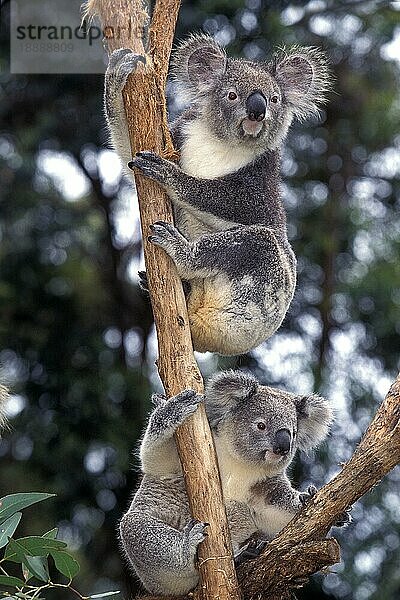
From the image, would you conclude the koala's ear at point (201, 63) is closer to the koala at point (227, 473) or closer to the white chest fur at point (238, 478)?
the koala at point (227, 473)

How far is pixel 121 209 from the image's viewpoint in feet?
23.4

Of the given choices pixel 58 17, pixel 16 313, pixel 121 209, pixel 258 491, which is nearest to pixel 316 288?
pixel 121 209

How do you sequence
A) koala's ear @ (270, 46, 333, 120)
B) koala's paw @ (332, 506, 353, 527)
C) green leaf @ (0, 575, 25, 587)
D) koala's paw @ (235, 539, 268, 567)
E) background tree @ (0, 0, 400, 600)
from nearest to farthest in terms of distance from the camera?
green leaf @ (0, 575, 25, 587) < koala's paw @ (332, 506, 353, 527) < koala's paw @ (235, 539, 268, 567) < koala's ear @ (270, 46, 333, 120) < background tree @ (0, 0, 400, 600)

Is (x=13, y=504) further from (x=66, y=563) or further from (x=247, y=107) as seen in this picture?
(x=247, y=107)

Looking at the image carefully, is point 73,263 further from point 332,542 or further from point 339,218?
point 332,542

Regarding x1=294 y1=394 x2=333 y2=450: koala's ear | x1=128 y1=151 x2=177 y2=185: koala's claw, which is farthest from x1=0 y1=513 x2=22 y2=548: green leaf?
x1=294 y1=394 x2=333 y2=450: koala's ear

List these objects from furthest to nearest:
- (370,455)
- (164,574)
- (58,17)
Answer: (58,17)
(164,574)
(370,455)

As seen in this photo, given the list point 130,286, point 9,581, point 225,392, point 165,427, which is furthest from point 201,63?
point 130,286

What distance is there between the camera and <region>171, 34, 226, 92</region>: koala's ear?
146 inches

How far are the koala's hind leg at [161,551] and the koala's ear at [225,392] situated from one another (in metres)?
0.53

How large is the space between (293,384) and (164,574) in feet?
11.8

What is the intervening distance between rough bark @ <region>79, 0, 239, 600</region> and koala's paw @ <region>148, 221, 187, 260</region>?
0.02 m

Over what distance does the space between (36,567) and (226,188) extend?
141 cm

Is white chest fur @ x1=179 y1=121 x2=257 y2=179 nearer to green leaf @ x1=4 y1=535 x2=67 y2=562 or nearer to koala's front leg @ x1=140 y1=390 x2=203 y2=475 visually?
koala's front leg @ x1=140 y1=390 x2=203 y2=475
